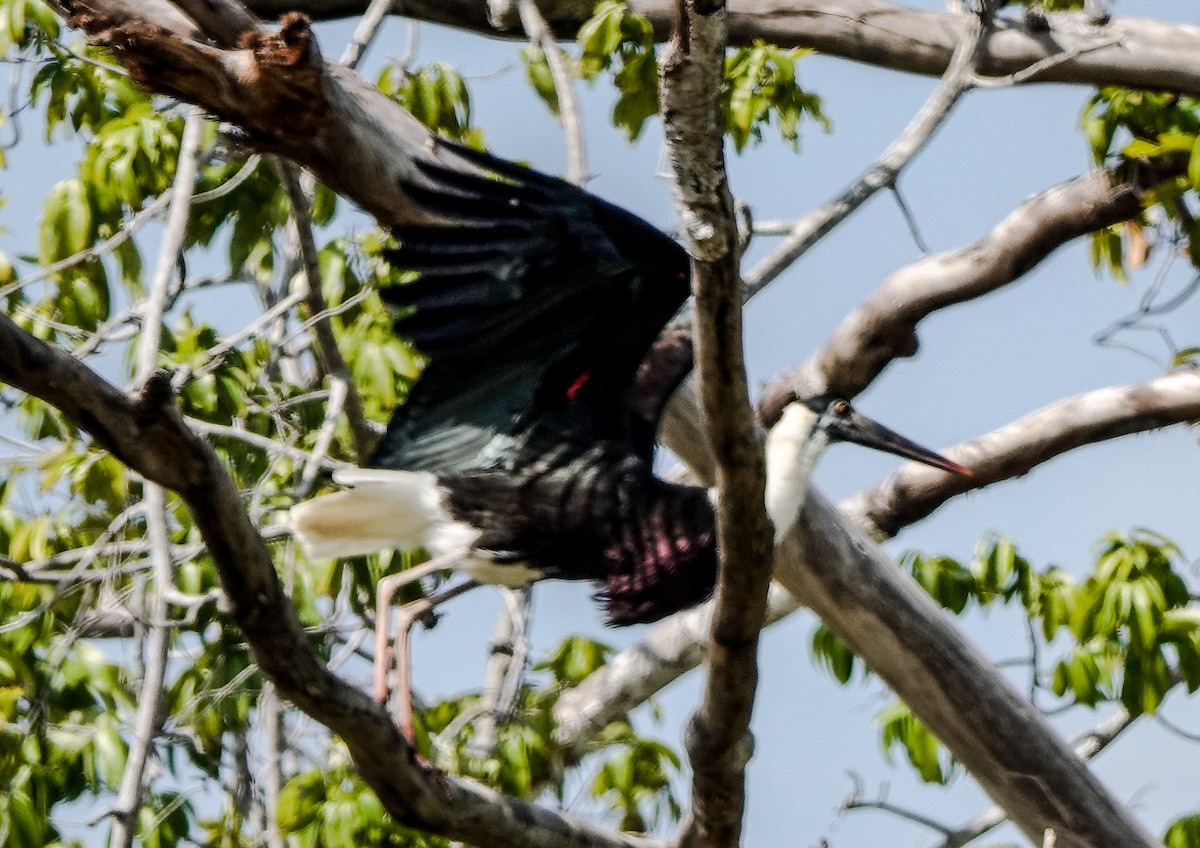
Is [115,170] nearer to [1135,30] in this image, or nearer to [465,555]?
[465,555]

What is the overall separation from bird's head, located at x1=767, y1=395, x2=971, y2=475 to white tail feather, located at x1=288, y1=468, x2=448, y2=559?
0.92 meters

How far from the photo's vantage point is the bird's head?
13.7 ft

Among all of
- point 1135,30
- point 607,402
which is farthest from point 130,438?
point 1135,30

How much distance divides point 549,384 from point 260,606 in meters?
1.35

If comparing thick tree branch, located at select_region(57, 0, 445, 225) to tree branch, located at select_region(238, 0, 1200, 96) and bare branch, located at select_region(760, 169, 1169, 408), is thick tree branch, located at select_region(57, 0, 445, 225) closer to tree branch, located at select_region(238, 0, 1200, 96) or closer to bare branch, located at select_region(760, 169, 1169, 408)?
tree branch, located at select_region(238, 0, 1200, 96)

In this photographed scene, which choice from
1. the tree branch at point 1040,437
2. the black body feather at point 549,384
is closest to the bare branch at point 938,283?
the tree branch at point 1040,437

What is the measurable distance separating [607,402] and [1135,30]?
6.19ft

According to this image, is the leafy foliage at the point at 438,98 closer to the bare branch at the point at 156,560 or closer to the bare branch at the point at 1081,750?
the bare branch at the point at 156,560

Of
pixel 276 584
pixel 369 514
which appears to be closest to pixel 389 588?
pixel 369 514

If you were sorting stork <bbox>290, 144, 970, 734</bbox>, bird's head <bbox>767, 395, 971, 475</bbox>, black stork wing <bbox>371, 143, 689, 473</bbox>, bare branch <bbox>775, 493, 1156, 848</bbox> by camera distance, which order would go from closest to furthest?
black stork wing <bbox>371, 143, 689, 473</bbox>, stork <bbox>290, 144, 970, 734</bbox>, bare branch <bbox>775, 493, 1156, 848</bbox>, bird's head <bbox>767, 395, 971, 475</bbox>

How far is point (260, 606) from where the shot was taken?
2299 millimetres

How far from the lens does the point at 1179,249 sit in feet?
15.2

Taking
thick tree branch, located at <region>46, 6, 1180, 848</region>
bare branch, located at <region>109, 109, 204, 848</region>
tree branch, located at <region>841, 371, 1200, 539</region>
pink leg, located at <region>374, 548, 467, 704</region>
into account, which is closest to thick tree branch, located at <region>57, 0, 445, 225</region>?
thick tree branch, located at <region>46, 6, 1180, 848</region>

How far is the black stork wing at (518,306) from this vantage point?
10.2ft
